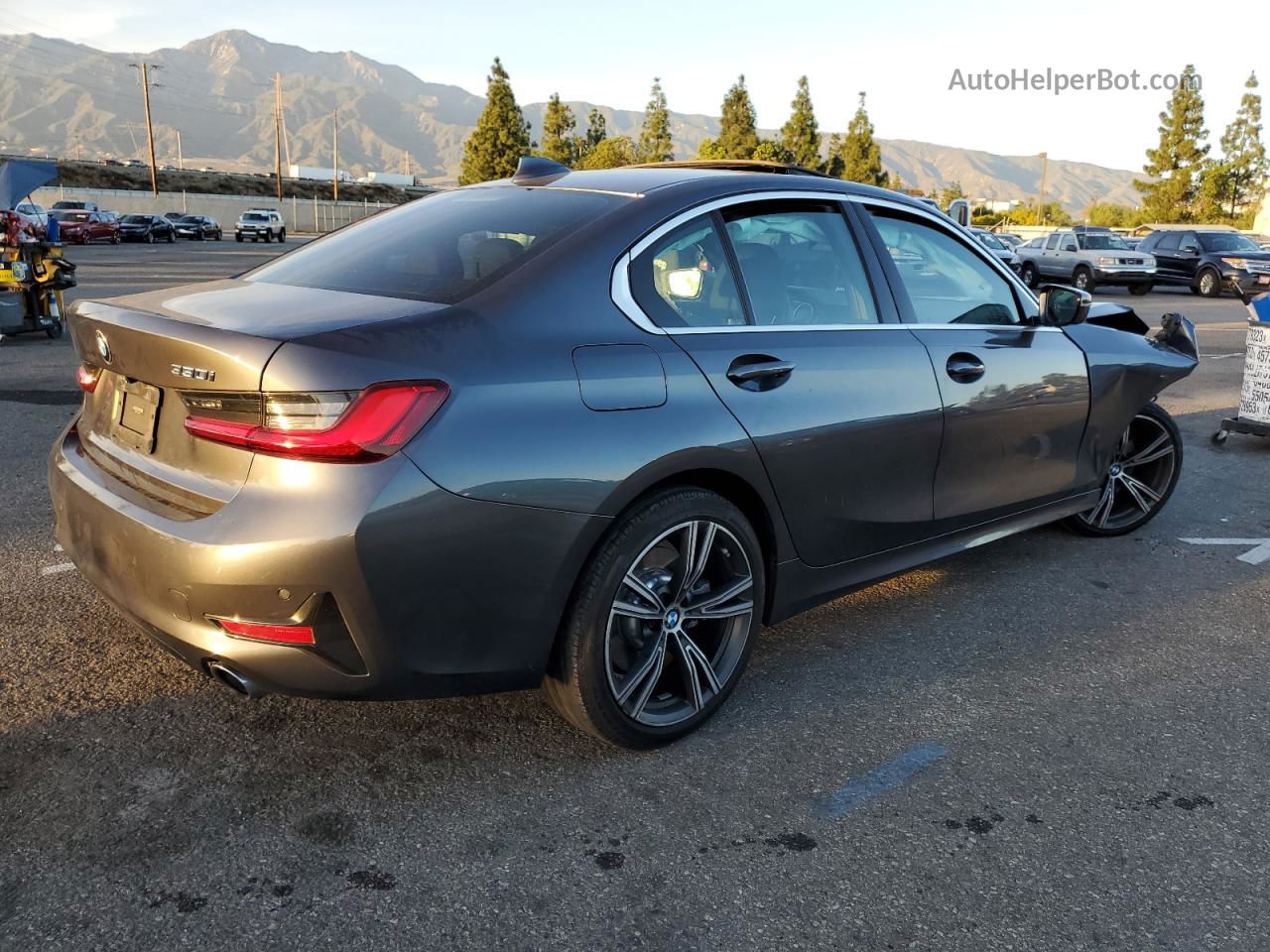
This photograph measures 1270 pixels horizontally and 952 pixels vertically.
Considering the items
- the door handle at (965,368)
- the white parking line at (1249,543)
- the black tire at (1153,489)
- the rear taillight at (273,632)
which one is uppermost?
the door handle at (965,368)

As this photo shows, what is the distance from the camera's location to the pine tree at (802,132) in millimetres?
56500

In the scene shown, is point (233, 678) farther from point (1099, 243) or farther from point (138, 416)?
point (1099, 243)

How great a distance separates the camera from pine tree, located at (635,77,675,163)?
56125mm

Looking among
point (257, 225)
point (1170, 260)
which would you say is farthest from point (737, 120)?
point (1170, 260)

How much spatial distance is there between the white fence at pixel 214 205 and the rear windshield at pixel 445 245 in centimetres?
6399

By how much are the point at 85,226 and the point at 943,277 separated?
143ft

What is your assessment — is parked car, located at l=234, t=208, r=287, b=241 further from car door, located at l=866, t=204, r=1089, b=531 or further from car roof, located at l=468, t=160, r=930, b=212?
car door, located at l=866, t=204, r=1089, b=531

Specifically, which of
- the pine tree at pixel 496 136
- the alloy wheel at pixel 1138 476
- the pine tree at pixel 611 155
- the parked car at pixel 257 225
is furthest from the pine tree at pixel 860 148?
the alloy wheel at pixel 1138 476

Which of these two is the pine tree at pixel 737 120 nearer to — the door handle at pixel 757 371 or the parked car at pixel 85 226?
the parked car at pixel 85 226

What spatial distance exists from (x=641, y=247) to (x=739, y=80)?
58.1 m

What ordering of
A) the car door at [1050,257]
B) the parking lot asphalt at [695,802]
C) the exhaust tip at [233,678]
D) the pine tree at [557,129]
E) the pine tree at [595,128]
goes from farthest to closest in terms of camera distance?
the pine tree at [595,128]
the pine tree at [557,129]
the car door at [1050,257]
the exhaust tip at [233,678]
the parking lot asphalt at [695,802]

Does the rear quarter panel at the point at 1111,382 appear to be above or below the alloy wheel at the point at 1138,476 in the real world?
above

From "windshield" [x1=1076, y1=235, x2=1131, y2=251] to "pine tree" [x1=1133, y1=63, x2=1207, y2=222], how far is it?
3939 centimetres

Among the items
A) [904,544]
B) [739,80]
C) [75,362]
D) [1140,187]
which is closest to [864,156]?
[739,80]
